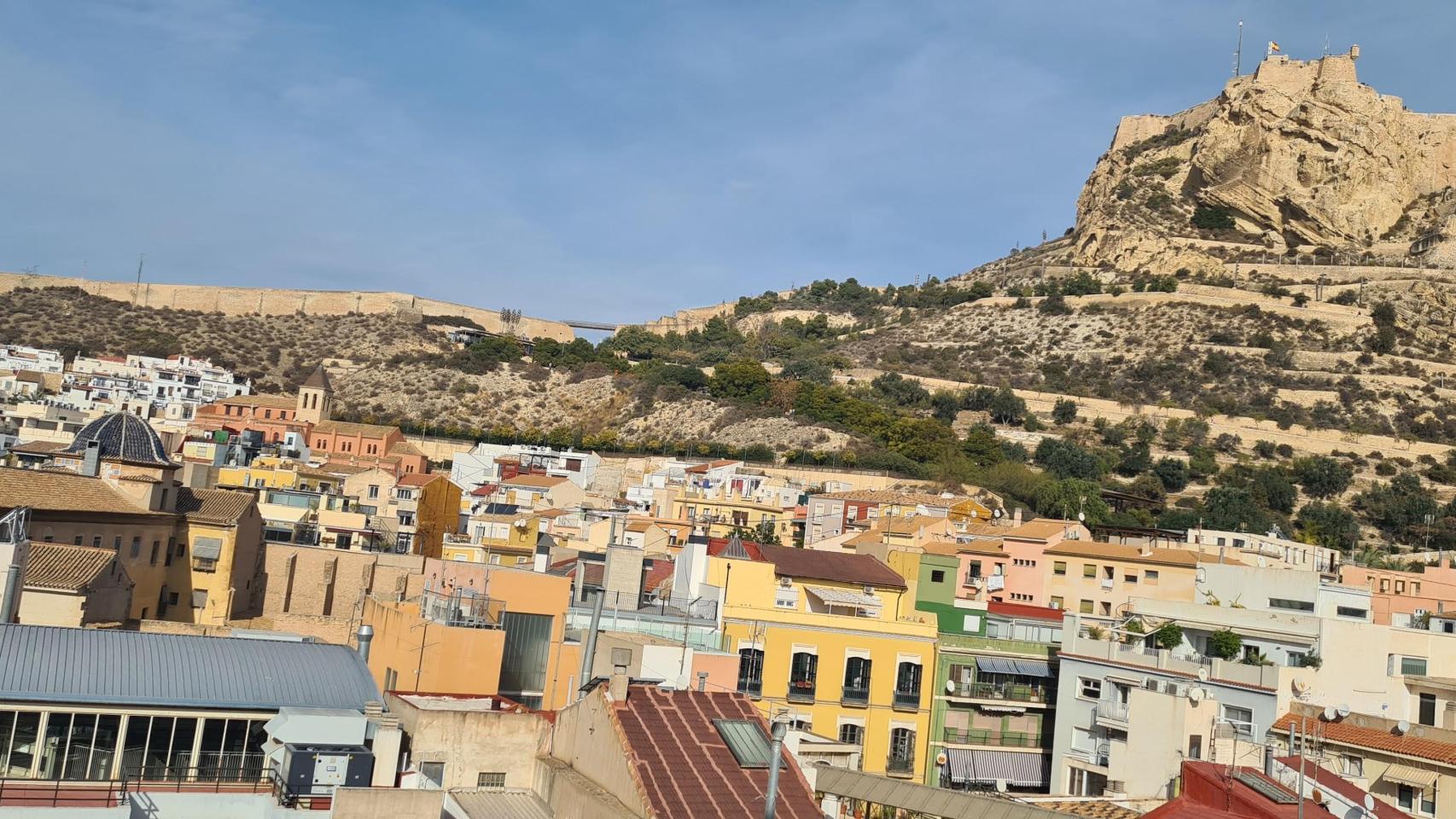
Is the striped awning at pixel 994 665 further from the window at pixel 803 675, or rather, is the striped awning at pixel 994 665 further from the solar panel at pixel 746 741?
the solar panel at pixel 746 741

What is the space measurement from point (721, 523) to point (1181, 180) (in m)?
65.6

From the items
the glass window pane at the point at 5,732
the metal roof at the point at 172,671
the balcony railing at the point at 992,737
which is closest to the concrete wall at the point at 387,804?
the metal roof at the point at 172,671

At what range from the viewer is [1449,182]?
10062cm

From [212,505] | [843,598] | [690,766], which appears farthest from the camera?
[212,505]

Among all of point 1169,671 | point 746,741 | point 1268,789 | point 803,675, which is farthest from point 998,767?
point 746,741

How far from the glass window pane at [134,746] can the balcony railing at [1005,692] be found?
15.6 m

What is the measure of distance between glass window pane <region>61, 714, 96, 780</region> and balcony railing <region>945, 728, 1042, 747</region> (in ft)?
52.1

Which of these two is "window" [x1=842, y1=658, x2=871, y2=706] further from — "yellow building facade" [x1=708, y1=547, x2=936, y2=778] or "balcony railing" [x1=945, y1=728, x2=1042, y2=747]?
"balcony railing" [x1=945, y1=728, x2=1042, y2=747]

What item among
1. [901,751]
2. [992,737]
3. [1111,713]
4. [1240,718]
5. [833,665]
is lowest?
[901,751]

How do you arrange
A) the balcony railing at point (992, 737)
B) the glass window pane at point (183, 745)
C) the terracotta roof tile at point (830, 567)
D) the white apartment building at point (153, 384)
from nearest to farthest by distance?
the glass window pane at point (183, 745)
the balcony railing at point (992, 737)
the terracotta roof tile at point (830, 567)
the white apartment building at point (153, 384)

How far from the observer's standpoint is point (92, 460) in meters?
30.2

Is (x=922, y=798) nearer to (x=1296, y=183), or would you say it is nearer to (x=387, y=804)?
(x=387, y=804)

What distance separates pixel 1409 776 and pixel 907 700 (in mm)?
8169

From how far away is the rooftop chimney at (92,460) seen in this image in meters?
30.0
